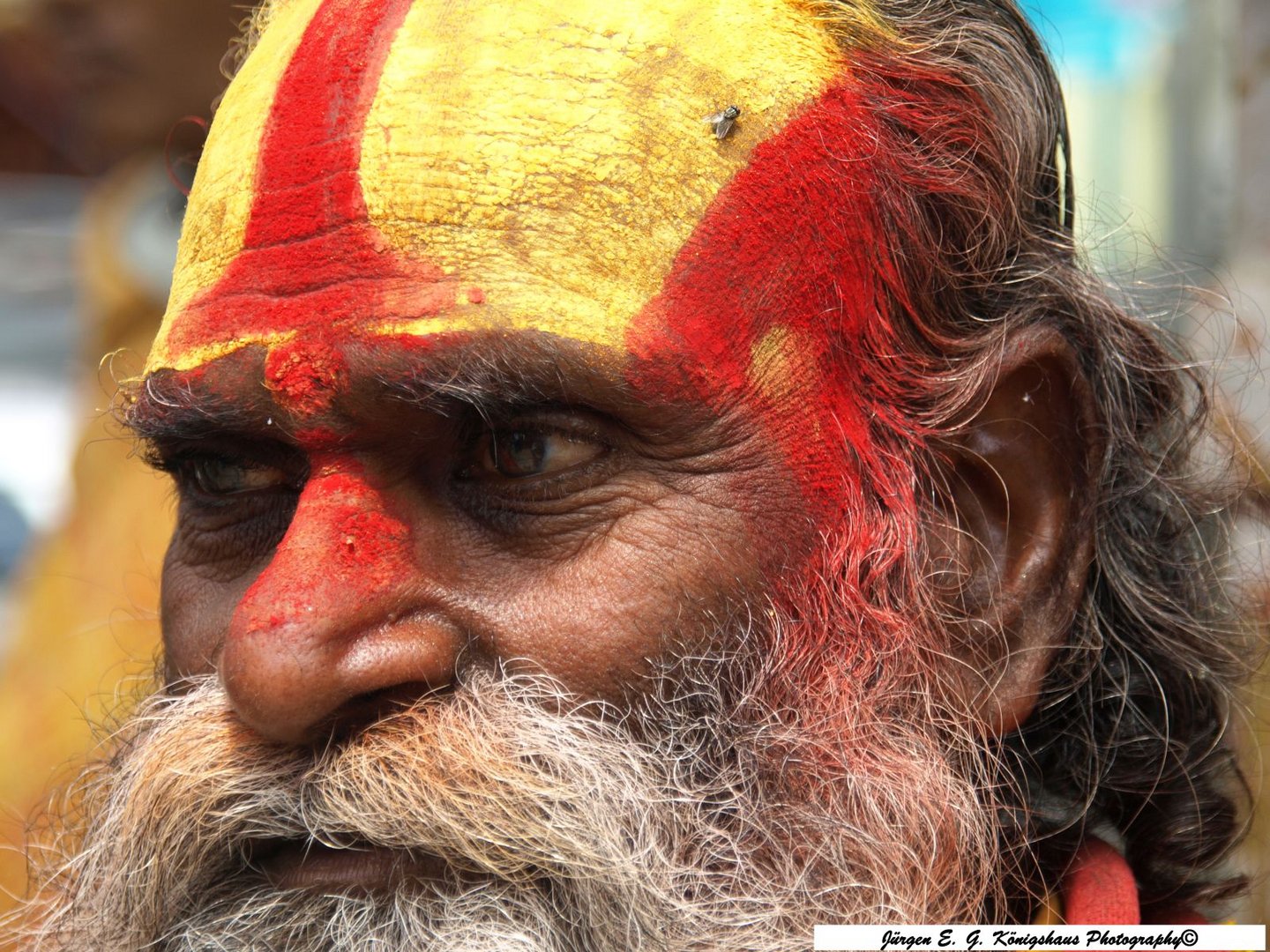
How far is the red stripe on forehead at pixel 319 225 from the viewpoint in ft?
5.39

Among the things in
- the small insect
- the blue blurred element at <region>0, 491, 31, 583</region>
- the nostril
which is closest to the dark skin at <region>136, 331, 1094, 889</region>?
the nostril

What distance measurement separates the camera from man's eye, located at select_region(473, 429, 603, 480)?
1666mm

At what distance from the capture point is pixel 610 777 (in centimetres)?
156

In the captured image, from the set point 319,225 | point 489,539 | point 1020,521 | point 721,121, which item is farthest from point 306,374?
point 1020,521

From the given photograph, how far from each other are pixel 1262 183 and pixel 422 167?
9.48 ft

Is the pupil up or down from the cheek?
up

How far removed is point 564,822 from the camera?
4.95 ft

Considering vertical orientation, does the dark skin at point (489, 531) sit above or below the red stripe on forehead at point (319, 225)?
below

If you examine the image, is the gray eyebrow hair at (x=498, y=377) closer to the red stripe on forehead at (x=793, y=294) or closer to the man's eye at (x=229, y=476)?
the red stripe on forehead at (x=793, y=294)

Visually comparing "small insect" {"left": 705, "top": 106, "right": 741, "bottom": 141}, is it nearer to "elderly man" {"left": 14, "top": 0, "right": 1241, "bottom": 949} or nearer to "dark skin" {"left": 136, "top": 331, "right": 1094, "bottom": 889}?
"elderly man" {"left": 14, "top": 0, "right": 1241, "bottom": 949}

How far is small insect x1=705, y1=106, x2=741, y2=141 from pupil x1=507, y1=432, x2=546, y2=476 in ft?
1.51

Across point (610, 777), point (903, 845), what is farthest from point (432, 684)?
point (903, 845)

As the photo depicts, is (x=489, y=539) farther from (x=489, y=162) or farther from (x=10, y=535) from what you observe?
(x=10, y=535)

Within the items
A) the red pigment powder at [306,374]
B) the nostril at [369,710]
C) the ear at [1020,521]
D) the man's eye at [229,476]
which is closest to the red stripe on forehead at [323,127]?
the red pigment powder at [306,374]
